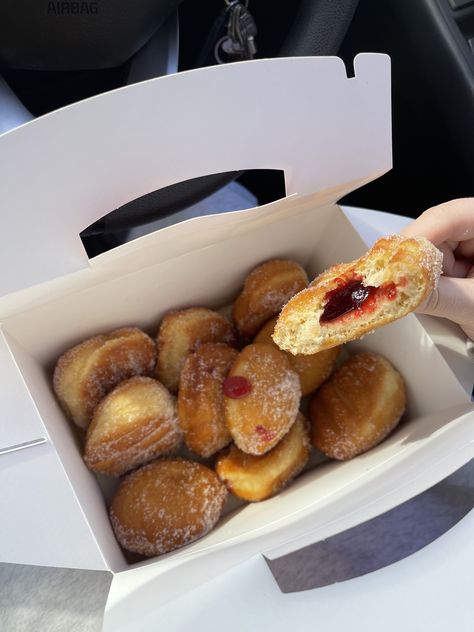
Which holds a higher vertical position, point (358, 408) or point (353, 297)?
point (353, 297)

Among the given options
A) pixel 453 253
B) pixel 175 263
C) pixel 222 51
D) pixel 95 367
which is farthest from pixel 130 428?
pixel 222 51

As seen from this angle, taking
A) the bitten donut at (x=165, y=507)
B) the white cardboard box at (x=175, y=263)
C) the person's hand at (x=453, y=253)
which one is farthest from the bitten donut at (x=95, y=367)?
the person's hand at (x=453, y=253)

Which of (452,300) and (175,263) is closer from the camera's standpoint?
(452,300)

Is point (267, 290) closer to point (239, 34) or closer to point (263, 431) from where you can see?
point (263, 431)

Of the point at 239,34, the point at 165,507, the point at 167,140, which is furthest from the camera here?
the point at 239,34

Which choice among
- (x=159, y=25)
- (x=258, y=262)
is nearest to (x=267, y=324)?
(x=258, y=262)

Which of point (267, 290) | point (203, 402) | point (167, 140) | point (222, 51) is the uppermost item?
point (222, 51)

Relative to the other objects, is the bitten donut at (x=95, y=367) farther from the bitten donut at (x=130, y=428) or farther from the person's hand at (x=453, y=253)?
the person's hand at (x=453, y=253)
